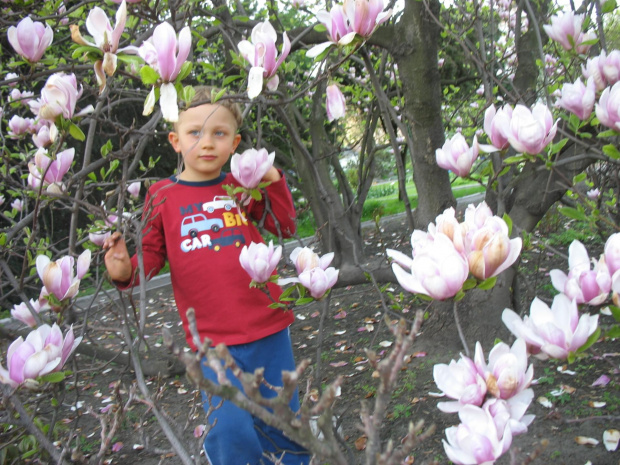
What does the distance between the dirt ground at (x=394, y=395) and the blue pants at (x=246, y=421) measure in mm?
111

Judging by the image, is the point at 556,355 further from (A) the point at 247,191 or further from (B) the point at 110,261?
(B) the point at 110,261

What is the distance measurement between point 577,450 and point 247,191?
1431 mm

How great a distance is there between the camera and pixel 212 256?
72.7 inches

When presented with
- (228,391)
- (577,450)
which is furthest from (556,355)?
(577,450)

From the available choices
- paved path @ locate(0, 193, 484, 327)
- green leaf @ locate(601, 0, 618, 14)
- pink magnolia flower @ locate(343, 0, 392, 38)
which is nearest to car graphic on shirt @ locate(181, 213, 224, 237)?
pink magnolia flower @ locate(343, 0, 392, 38)

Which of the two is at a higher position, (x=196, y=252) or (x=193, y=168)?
(x=193, y=168)

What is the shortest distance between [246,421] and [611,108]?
1314 millimetres

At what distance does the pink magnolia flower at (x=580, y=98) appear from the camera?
128cm

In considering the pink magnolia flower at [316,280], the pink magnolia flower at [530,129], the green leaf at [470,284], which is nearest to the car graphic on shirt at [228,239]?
the pink magnolia flower at [316,280]

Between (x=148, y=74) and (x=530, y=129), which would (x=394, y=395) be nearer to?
(x=530, y=129)

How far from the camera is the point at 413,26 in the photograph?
2.67 meters

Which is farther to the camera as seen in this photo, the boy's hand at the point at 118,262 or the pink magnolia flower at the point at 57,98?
the boy's hand at the point at 118,262

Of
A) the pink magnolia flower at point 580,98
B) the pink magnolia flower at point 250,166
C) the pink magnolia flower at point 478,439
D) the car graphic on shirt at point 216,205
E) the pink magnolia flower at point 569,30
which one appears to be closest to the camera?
the pink magnolia flower at point 478,439

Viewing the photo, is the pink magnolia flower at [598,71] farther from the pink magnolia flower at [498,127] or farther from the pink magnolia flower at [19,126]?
the pink magnolia flower at [19,126]
